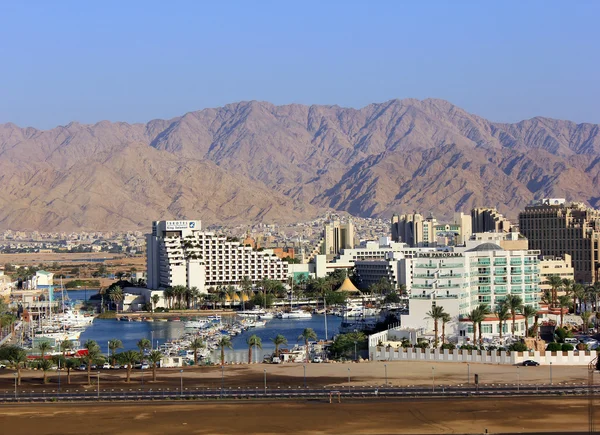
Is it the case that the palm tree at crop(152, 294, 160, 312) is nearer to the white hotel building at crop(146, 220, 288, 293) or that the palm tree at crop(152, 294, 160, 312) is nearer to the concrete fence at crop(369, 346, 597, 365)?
the white hotel building at crop(146, 220, 288, 293)

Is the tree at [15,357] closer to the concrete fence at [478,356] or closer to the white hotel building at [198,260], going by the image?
the concrete fence at [478,356]

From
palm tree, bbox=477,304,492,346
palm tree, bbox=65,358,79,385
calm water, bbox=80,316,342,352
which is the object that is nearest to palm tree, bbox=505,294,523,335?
palm tree, bbox=477,304,492,346

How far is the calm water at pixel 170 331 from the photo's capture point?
117375 millimetres

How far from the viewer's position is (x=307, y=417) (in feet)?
209

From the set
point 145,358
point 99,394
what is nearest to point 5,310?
point 145,358

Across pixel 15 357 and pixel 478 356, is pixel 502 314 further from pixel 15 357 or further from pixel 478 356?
pixel 15 357

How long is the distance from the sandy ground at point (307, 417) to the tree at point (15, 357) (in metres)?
11.7

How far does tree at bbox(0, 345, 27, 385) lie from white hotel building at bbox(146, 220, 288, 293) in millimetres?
73591

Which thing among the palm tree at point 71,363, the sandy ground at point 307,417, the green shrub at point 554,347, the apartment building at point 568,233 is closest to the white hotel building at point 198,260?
the apartment building at point 568,233

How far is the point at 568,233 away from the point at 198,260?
49791 millimetres

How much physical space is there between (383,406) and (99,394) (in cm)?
1670

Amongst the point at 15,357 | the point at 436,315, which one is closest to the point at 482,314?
the point at 436,315

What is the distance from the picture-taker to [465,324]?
94625mm

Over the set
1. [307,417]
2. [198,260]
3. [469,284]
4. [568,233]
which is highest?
[568,233]
